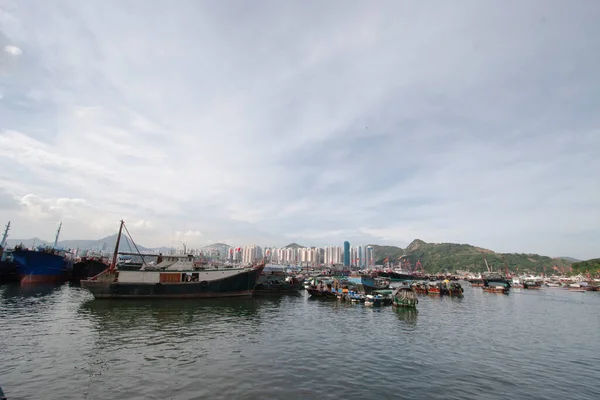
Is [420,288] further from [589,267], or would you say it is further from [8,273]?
[589,267]

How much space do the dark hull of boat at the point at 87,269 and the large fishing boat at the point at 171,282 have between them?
25738 mm

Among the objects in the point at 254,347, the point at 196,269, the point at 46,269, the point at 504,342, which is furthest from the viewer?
the point at 46,269

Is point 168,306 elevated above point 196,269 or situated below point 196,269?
below

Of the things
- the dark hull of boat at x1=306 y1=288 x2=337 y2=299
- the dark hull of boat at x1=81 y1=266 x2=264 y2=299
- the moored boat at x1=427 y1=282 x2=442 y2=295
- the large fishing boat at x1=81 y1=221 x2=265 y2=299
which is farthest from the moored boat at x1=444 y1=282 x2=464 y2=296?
the dark hull of boat at x1=81 y1=266 x2=264 y2=299

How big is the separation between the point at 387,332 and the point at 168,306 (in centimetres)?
2621

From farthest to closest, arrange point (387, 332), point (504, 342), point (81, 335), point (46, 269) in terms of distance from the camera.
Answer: point (46, 269) → point (387, 332) → point (504, 342) → point (81, 335)

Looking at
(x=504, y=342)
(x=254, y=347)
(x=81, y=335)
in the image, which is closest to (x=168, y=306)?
(x=81, y=335)

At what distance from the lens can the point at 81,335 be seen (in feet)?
70.6

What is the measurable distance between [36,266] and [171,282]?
3709 cm

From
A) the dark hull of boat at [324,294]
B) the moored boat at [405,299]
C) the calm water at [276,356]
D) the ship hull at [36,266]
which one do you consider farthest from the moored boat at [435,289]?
the ship hull at [36,266]

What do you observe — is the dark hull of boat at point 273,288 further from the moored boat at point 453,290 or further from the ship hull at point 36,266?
the ship hull at point 36,266

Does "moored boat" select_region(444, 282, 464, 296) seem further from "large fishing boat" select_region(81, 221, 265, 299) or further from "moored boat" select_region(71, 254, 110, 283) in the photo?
"moored boat" select_region(71, 254, 110, 283)

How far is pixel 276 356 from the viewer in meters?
18.4

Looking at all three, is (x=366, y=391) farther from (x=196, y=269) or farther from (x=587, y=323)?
(x=587, y=323)
